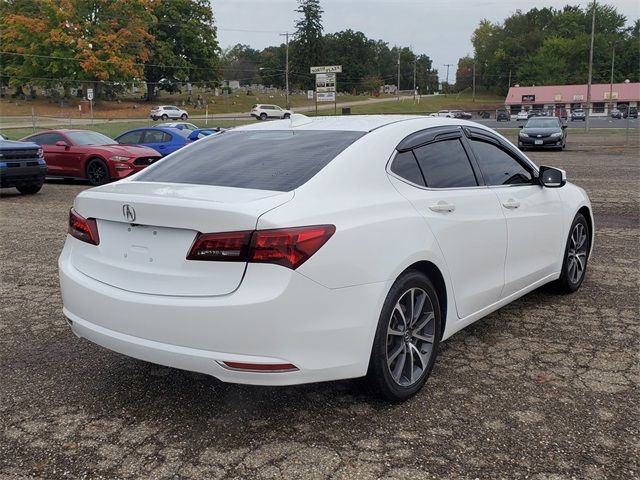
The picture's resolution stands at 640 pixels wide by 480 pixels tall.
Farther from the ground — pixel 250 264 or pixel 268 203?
pixel 268 203

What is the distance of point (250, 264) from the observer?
2.73 m

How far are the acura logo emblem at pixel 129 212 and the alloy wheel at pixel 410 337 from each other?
1.42m

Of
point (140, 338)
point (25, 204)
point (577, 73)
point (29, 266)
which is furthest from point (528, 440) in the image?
point (577, 73)

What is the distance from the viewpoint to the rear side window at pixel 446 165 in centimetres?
372

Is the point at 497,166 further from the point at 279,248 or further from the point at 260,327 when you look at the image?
the point at 260,327

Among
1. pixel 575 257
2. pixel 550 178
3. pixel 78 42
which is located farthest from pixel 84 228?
pixel 78 42

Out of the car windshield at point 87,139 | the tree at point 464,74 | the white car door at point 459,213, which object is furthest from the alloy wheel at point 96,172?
the tree at point 464,74

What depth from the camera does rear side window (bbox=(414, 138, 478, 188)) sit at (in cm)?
372

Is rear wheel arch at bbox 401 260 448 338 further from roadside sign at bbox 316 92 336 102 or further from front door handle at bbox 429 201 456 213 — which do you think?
roadside sign at bbox 316 92 336 102

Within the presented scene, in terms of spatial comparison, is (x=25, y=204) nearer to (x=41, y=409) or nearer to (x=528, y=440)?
(x=41, y=409)

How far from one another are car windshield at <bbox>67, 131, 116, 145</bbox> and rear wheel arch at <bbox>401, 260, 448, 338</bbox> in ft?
41.7

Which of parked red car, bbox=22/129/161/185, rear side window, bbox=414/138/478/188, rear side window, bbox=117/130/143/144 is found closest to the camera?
rear side window, bbox=414/138/478/188

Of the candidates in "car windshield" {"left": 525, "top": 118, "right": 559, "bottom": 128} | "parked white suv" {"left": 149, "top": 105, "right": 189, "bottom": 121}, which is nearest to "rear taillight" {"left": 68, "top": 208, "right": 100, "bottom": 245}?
"car windshield" {"left": 525, "top": 118, "right": 559, "bottom": 128}

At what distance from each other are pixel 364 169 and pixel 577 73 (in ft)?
426
